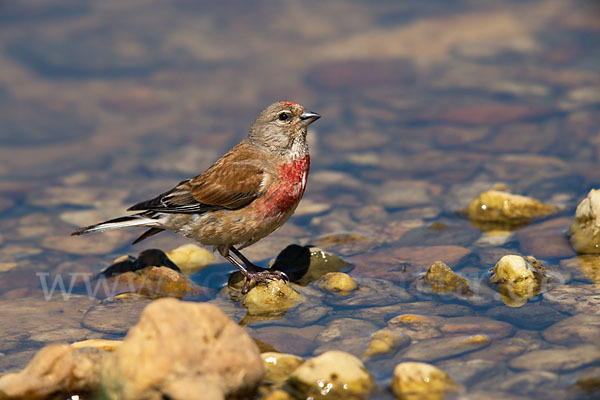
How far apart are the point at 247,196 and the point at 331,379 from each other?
1.97 m

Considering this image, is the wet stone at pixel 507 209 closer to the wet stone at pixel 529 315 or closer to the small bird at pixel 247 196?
the wet stone at pixel 529 315

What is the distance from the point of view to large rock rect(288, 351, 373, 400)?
3949 mm

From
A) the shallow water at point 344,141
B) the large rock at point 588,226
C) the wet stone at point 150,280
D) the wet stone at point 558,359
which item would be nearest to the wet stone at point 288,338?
the shallow water at point 344,141

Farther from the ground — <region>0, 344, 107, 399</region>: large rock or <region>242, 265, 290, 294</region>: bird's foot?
<region>242, 265, 290, 294</region>: bird's foot

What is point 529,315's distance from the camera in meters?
4.79

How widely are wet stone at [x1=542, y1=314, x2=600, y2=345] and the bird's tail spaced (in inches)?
117

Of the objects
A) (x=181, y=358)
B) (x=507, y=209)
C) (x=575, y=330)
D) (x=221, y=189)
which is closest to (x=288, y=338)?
(x=181, y=358)

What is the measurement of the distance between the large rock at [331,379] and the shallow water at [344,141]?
0.26 metres

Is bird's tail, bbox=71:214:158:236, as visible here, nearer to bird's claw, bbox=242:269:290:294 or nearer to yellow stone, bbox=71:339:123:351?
bird's claw, bbox=242:269:290:294

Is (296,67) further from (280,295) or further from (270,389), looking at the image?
(270,389)

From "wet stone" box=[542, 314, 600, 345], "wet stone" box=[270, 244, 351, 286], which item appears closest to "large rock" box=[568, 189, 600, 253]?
"wet stone" box=[542, 314, 600, 345]

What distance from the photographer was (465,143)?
8836 millimetres

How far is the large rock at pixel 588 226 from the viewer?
562 cm

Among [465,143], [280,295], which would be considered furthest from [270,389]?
[465,143]
